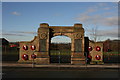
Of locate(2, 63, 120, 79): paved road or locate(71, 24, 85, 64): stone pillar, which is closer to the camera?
locate(2, 63, 120, 79): paved road

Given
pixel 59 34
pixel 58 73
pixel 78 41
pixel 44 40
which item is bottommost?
pixel 58 73

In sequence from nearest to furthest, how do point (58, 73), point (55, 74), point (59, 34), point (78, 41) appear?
point (55, 74) < point (58, 73) < point (78, 41) < point (59, 34)

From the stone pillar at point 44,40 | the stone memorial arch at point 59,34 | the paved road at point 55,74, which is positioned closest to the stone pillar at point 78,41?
the stone memorial arch at point 59,34

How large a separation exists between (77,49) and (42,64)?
15.2 feet

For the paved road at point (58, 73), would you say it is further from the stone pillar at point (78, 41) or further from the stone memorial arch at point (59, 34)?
the stone pillar at point (78, 41)

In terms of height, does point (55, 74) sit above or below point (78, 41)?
below

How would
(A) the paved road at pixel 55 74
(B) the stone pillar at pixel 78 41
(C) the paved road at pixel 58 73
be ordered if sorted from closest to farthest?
(A) the paved road at pixel 55 74, (C) the paved road at pixel 58 73, (B) the stone pillar at pixel 78 41

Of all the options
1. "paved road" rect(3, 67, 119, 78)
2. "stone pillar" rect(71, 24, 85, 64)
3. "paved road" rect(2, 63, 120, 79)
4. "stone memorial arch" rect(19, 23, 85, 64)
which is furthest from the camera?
"stone pillar" rect(71, 24, 85, 64)

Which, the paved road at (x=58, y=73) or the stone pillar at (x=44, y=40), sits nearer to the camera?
the paved road at (x=58, y=73)

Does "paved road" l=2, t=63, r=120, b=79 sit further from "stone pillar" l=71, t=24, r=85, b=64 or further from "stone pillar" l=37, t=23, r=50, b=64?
"stone pillar" l=71, t=24, r=85, b=64

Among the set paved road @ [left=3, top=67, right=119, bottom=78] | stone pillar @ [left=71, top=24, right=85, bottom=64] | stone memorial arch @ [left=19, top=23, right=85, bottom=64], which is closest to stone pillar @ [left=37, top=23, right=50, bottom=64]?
stone memorial arch @ [left=19, top=23, right=85, bottom=64]

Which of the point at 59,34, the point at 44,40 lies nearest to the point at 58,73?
the point at 44,40

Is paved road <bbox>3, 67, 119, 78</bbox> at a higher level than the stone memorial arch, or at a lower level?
lower

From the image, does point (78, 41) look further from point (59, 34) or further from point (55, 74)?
point (55, 74)
